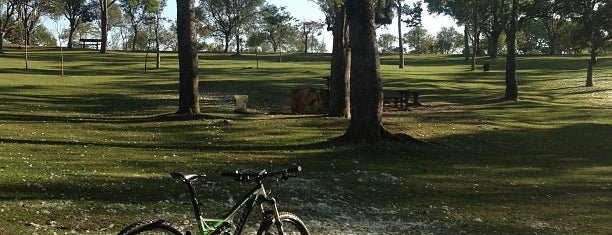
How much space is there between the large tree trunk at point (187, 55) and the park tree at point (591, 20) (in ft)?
79.3

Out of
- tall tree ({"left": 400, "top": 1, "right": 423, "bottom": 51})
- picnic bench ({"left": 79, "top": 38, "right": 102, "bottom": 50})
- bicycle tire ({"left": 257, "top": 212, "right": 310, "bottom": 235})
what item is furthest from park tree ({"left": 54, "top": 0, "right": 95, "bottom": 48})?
bicycle tire ({"left": 257, "top": 212, "right": 310, "bottom": 235})

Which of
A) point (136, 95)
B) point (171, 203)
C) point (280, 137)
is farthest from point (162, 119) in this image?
point (171, 203)

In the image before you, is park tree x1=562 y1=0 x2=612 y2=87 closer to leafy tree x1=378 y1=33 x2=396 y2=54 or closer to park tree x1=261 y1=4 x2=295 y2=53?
park tree x1=261 y1=4 x2=295 y2=53

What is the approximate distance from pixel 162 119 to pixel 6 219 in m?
12.6

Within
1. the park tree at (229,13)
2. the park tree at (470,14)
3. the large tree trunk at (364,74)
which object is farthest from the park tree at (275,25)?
the large tree trunk at (364,74)

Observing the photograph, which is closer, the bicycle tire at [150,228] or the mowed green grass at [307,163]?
the bicycle tire at [150,228]

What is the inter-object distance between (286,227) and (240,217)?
601mm

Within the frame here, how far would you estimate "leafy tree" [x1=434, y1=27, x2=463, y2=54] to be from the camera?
119 m

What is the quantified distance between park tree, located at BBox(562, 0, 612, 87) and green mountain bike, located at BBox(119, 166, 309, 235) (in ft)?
108

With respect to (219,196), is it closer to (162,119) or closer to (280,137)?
(280,137)

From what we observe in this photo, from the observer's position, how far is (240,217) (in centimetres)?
574

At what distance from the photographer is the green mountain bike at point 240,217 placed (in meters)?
5.26

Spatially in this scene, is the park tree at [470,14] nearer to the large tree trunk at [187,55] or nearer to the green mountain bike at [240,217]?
the large tree trunk at [187,55]

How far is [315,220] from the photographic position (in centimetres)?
948
